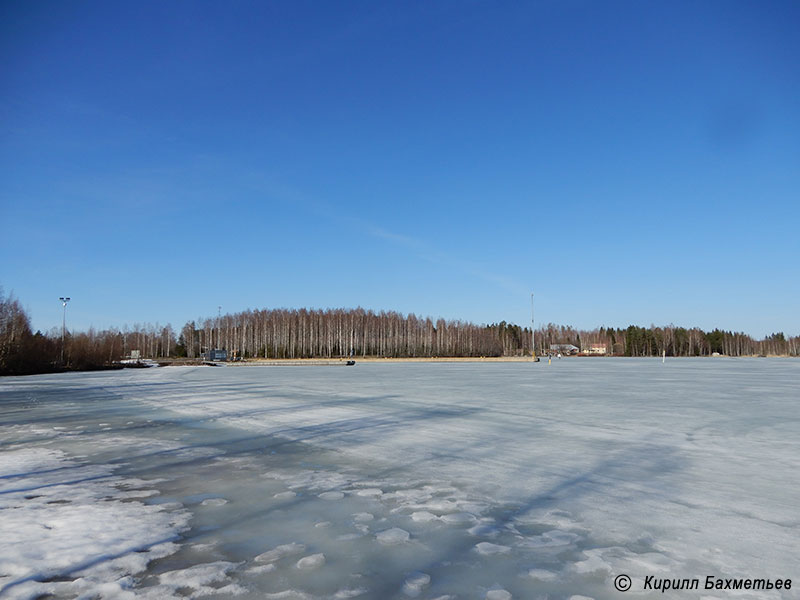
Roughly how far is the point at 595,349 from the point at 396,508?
5973 inches

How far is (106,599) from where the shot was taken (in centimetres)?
246

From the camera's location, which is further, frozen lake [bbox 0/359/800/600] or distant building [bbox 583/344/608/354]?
distant building [bbox 583/344/608/354]

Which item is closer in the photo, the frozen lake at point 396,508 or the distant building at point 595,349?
the frozen lake at point 396,508

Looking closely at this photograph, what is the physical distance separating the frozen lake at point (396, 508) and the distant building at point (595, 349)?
141 meters

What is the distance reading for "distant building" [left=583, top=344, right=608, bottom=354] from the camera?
140750mm

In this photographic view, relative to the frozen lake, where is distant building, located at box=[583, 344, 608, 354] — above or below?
below

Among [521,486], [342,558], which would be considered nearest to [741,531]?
[521,486]

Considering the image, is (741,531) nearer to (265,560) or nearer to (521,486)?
(521,486)

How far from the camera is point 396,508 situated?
405 cm

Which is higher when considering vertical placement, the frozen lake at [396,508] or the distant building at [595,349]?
the frozen lake at [396,508]

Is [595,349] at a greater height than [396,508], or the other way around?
[396,508]

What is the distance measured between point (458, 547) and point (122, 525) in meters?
2.43

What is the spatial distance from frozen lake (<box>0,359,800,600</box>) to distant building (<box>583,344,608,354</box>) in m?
141

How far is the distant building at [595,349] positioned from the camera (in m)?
141
